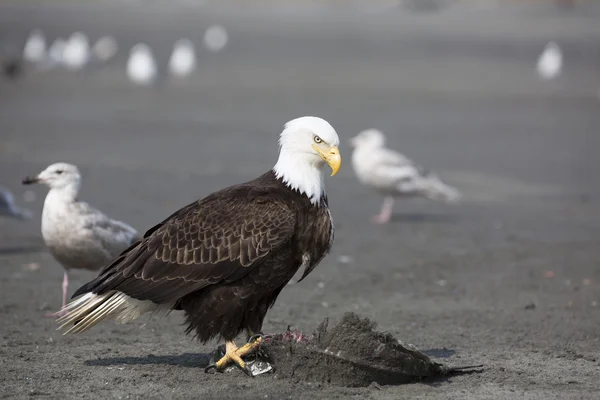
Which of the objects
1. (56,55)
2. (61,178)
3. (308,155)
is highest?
(56,55)

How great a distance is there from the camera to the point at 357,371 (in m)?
7.29

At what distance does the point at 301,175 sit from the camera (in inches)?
300

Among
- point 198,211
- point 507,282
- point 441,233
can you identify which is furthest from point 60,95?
point 198,211

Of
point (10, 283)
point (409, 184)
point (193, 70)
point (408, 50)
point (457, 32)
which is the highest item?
point (457, 32)

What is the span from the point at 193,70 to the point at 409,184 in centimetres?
2038

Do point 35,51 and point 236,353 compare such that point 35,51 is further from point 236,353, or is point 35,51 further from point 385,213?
point 236,353

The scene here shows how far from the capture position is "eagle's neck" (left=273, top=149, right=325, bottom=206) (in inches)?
298

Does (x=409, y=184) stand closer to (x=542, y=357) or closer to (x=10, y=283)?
(x=10, y=283)

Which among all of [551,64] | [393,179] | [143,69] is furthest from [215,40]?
[393,179]

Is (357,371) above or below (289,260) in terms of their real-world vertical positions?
below

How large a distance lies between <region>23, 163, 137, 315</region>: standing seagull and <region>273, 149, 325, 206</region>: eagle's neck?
3045 millimetres

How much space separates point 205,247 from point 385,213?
8.23 meters

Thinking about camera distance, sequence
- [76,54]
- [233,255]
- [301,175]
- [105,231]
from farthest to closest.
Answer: [76,54] → [105,231] → [301,175] → [233,255]

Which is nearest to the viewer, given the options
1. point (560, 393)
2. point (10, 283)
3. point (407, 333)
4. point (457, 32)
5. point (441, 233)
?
point (560, 393)
